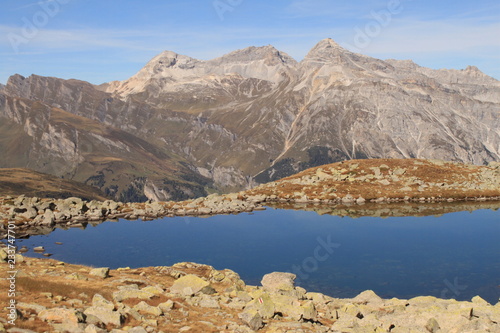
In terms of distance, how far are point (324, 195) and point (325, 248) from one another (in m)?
44.2

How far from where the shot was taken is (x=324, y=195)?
11888 cm

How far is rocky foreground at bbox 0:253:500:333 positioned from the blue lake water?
15.1 m

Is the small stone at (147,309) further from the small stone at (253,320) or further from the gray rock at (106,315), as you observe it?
the small stone at (253,320)

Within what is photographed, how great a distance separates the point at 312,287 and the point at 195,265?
1515 cm

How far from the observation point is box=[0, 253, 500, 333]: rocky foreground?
28.0 m

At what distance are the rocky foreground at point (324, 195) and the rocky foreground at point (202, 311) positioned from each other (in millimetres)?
56993

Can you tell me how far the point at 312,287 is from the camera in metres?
54.3

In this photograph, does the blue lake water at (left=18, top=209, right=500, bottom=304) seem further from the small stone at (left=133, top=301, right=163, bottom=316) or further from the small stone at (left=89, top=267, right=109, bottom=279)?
the small stone at (left=133, top=301, right=163, bottom=316)

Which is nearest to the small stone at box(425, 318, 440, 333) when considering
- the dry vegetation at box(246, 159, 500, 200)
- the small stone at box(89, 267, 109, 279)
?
the small stone at box(89, 267, 109, 279)

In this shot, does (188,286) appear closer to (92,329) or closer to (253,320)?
(253,320)

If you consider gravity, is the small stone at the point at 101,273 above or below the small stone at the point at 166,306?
below

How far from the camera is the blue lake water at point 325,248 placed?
56469 millimetres

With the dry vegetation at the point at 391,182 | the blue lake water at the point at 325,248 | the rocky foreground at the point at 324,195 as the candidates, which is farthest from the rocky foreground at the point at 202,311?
the dry vegetation at the point at 391,182

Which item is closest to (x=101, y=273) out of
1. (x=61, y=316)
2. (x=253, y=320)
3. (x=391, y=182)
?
(x=61, y=316)
